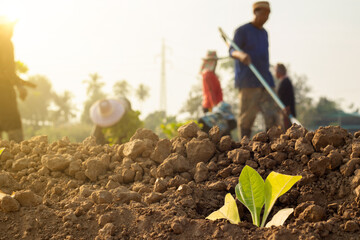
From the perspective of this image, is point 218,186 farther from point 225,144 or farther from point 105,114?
point 105,114

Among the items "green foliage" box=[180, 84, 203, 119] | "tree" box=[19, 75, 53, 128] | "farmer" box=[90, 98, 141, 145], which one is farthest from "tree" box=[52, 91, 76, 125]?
"farmer" box=[90, 98, 141, 145]

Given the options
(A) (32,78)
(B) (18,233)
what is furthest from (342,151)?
(A) (32,78)

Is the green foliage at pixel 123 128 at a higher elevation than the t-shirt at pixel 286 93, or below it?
below

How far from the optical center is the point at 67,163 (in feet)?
8.57

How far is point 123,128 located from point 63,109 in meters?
70.2

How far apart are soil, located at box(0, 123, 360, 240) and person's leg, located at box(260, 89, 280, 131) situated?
3193 mm

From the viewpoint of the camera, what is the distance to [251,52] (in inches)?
233

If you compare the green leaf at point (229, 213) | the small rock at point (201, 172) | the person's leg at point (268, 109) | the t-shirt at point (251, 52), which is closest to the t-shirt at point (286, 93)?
the person's leg at point (268, 109)

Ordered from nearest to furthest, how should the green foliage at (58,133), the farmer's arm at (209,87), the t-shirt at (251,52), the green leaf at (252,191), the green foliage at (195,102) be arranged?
the green leaf at (252,191), the t-shirt at (251,52), the farmer's arm at (209,87), the green foliage at (58,133), the green foliage at (195,102)

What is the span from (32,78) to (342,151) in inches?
2349

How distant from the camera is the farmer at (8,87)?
5336mm

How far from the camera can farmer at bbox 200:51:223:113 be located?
25.0 ft

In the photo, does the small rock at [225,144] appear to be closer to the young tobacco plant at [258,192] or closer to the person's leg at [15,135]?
the young tobacco plant at [258,192]

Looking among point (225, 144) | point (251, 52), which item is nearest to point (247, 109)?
point (251, 52)
